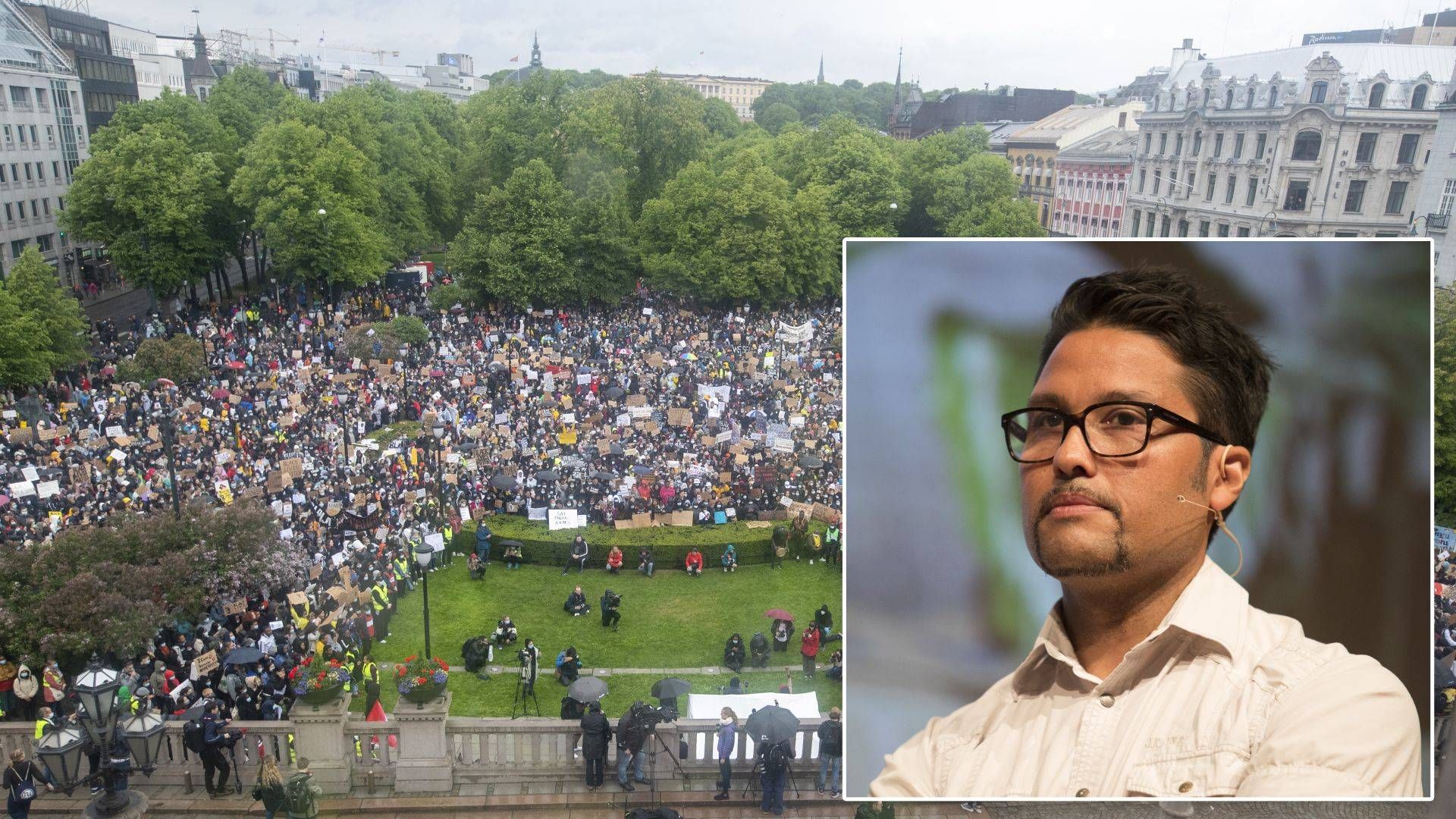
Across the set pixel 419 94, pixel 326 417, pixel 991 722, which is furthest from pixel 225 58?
pixel 991 722

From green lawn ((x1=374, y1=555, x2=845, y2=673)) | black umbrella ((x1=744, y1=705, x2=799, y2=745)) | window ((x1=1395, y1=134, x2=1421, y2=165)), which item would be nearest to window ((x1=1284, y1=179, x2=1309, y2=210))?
window ((x1=1395, y1=134, x2=1421, y2=165))

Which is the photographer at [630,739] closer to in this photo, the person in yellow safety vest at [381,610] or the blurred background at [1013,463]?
the blurred background at [1013,463]

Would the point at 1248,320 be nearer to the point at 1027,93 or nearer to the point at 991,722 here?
the point at 991,722

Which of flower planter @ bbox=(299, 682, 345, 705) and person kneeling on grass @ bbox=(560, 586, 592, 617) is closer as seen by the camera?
flower planter @ bbox=(299, 682, 345, 705)

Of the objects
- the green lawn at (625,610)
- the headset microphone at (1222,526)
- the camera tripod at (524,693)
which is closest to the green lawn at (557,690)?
the camera tripod at (524,693)

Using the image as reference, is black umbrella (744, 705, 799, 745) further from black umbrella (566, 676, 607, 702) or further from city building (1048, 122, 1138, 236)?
city building (1048, 122, 1138, 236)
